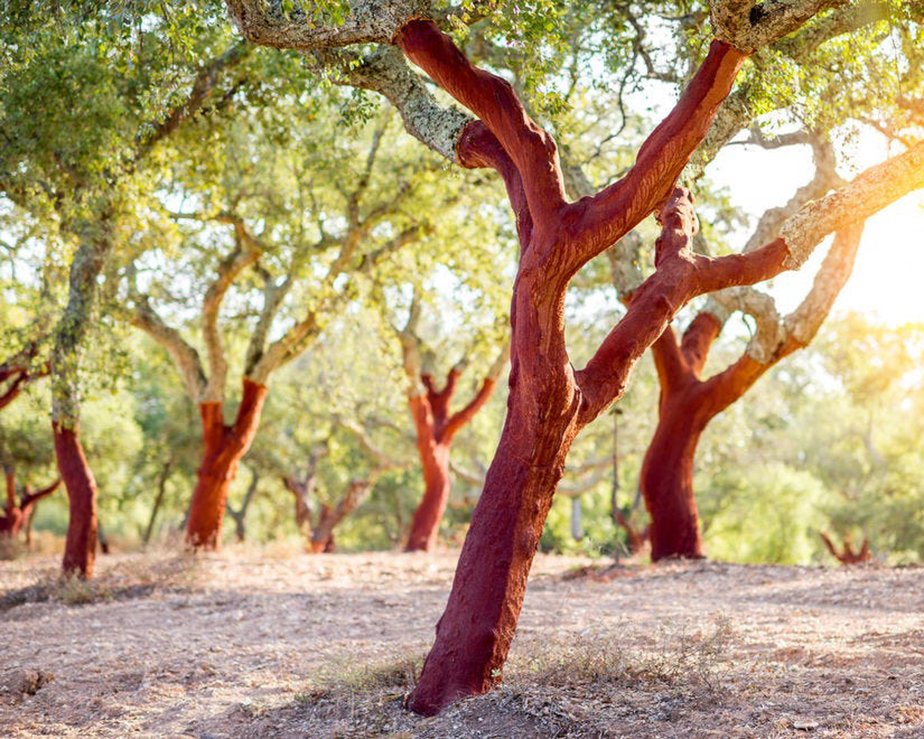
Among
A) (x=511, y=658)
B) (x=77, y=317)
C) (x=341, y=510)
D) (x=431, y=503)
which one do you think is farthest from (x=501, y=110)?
(x=341, y=510)

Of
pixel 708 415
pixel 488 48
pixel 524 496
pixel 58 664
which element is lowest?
pixel 58 664

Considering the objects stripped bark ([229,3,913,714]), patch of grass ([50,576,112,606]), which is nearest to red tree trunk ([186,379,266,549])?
patch of grass ([50,576,112,606])

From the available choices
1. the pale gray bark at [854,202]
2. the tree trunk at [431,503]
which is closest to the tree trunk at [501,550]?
the pale gray bark at [854,202]

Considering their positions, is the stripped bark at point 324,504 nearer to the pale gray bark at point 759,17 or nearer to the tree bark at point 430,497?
the tree bark at point 430,497

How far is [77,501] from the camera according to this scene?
11.4 m

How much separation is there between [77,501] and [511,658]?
7.36 m

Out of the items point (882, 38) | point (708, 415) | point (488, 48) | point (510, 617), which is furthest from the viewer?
point (708, 415)

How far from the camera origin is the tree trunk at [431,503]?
1759cm

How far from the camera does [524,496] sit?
17.7 feet

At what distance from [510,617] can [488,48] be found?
729cm

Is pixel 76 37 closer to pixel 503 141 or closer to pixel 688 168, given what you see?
pixel 503 141

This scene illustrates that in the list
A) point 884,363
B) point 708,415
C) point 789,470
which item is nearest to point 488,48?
point 708,415

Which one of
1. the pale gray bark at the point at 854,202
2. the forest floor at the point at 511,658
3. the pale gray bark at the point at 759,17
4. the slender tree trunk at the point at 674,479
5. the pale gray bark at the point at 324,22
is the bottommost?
the forest floor at the point at 511,658

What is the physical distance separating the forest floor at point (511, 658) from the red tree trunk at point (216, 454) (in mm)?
2805
